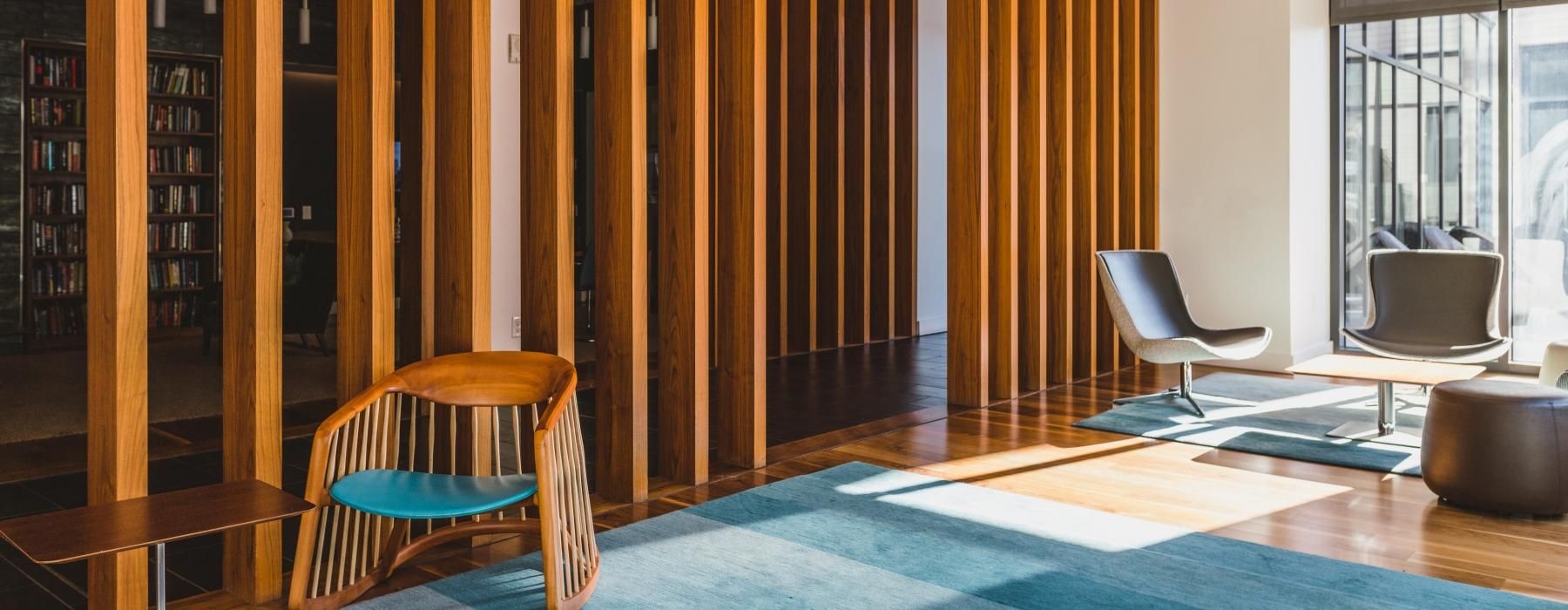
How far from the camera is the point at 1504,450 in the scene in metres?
4.03

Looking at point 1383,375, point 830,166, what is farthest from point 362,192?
point 830,166

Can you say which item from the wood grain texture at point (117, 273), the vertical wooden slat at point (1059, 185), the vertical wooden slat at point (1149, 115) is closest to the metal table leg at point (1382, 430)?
the vertical wooden slat at point (1059, 185)

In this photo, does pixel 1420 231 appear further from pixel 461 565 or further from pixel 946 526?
pixel 461 565

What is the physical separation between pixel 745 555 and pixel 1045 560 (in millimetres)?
949

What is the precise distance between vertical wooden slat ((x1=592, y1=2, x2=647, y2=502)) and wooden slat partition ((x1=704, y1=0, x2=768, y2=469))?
0.51m

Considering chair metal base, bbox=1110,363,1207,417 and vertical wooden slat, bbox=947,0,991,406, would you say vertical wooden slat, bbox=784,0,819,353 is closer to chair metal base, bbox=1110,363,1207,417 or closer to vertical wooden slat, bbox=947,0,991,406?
vertical wooden slat, bbox=947,0,991,406

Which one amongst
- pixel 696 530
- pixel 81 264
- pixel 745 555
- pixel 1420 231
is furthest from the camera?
pixel 81 264

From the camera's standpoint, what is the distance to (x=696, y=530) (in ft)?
12.8

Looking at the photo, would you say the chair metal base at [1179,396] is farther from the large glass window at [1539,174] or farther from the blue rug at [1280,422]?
the large glass window at [1539,174]

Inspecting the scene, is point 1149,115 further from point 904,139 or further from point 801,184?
point 801,184

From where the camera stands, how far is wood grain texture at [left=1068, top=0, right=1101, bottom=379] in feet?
23.9

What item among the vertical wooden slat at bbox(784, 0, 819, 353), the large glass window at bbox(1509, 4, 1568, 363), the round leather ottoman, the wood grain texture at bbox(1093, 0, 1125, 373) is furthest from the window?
the round leather ottoman

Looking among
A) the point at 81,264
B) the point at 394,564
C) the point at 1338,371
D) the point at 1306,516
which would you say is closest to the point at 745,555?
the point at 394,564

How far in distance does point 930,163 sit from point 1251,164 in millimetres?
2995
